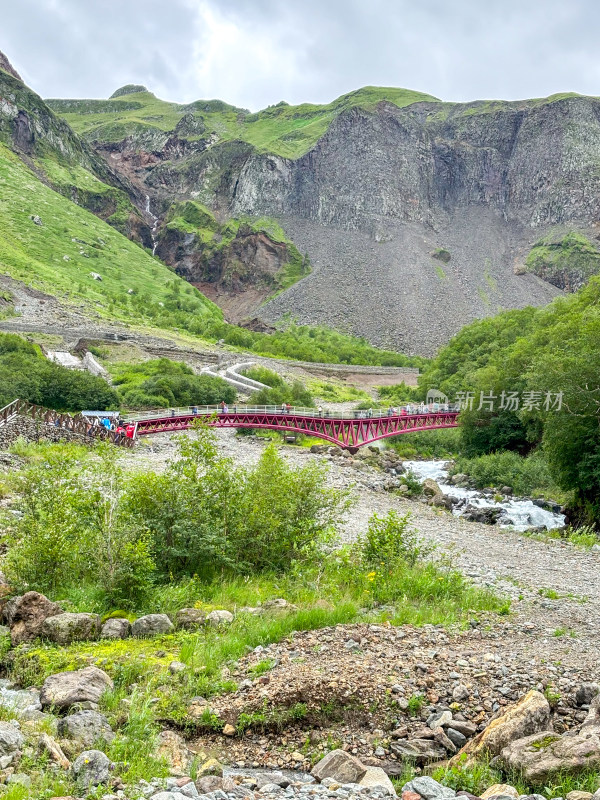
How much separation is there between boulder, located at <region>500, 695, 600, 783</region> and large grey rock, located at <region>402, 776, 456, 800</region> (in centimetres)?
113

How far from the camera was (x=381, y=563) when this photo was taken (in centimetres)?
1808

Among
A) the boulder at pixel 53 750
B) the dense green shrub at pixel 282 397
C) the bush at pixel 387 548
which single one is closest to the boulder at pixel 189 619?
the boulder at pixel 53 750

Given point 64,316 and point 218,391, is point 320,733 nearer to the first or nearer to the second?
point 218,391

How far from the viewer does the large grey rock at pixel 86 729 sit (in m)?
8.27

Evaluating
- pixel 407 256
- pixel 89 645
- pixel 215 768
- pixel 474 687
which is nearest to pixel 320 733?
pixel 215 768

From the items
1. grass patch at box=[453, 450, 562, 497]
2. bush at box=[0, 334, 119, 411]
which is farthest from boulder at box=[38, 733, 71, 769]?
bush at box=[0, 334, 119, 411]

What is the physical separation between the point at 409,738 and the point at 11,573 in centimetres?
975

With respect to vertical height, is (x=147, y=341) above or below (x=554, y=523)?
above

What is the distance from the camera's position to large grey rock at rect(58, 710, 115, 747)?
27.1ft

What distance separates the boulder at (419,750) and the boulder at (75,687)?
15.1 ft

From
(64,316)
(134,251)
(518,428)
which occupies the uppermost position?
(134,251)

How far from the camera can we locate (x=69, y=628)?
11.8 meters

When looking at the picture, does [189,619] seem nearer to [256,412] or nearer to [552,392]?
[552,392]

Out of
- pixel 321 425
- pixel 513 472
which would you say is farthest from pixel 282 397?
pixel 513 472
